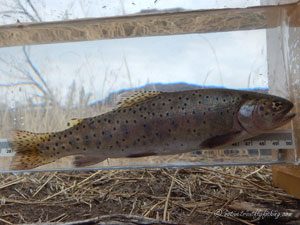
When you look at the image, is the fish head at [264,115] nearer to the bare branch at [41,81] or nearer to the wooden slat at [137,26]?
the wooden slat at [137,26]

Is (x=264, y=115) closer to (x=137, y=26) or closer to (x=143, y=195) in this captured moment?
(x=143, y=195)

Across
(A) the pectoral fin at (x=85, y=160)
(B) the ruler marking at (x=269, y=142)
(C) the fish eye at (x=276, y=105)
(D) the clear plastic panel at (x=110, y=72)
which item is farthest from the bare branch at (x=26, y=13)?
(C) the fish eye at (x=276, y=105)

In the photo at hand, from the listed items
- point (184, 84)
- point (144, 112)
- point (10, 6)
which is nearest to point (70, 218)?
point (144, 112)

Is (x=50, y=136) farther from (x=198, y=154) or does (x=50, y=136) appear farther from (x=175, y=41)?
(x=175, y=41)

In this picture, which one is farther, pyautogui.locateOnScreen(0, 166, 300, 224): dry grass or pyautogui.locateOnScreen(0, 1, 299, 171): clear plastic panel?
pyautogui.locateOnScreen(0, 1, 299, 171): clear plastic panel

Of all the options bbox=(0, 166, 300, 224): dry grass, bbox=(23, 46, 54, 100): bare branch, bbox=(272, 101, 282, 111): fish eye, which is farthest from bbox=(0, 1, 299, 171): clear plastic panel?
bbox=(272, 101, 282, 111): fish eye

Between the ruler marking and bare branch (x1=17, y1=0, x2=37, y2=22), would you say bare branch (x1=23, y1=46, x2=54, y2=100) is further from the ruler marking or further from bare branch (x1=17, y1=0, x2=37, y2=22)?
the ruler marking

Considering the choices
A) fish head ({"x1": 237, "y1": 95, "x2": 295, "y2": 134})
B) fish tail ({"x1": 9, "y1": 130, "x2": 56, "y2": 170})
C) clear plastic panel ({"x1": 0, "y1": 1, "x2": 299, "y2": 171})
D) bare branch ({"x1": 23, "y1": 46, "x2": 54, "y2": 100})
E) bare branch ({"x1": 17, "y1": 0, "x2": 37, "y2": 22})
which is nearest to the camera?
fish head ({"x1": 237, "y1": 95, "x2": 295, "y2": 134})
